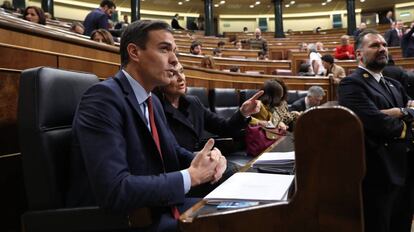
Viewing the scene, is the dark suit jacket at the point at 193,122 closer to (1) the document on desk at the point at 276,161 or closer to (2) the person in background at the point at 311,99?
(1) the document on desk at the point at 276,161

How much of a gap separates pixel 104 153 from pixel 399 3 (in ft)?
57.2

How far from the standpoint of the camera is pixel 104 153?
2.66 feet

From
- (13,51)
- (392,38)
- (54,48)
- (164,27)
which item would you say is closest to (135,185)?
(164,27)

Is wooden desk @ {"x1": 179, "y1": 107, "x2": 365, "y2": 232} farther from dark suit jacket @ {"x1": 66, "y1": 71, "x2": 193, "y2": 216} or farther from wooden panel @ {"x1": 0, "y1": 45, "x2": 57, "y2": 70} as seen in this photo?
wooden panel @ {"x1": 0, "y1": 45, "x2": 57, "y2": 70}

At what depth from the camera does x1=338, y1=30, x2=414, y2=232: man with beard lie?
1.66 meters

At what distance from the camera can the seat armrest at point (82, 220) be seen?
2.72 ft

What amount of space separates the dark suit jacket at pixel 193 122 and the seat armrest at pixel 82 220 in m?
1.04

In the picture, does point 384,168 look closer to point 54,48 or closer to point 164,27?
point 164,27

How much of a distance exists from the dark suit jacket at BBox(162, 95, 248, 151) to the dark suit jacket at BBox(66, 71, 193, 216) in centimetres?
85

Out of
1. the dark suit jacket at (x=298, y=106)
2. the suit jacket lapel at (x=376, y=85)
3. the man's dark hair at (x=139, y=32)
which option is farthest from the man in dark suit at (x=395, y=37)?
the man's dark hair at (x=139, y=32)

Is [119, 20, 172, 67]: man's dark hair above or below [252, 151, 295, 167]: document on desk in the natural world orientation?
above

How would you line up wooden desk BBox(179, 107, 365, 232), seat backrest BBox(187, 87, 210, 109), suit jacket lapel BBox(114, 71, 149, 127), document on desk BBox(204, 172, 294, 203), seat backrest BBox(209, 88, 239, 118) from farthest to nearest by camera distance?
seat backrest BBox(209, 88, 239, 118)
seat backrest BBox(187, 87, 210, 109)
suit jacket lapel BBox(114, 71, 149, 127)
document on desk BBox(204, 172, 294, 203)
wooden desk BBox(179, 107, 365, 232)

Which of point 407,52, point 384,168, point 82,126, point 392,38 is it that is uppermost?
point 392,38

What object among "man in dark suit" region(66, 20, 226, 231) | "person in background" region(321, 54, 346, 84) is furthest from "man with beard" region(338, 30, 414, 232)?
"person in background" region(321, 54, 346, 84)
